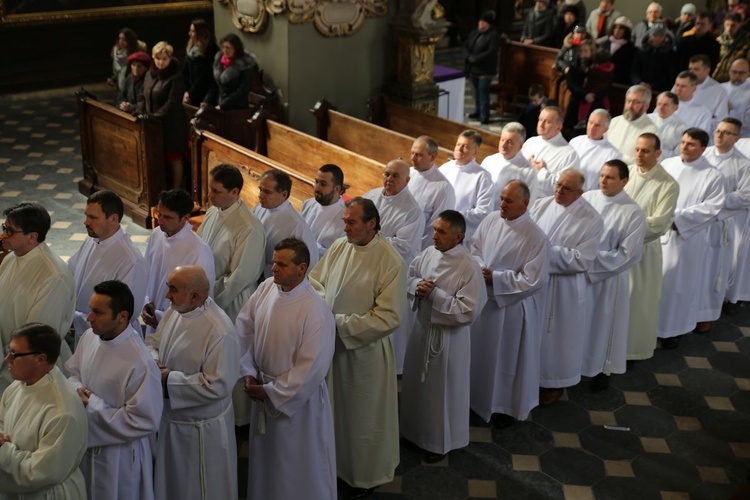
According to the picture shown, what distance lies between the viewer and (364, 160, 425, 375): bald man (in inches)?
274

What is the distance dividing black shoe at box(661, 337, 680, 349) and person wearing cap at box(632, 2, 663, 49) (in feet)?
20.9

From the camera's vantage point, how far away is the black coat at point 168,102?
10.2m

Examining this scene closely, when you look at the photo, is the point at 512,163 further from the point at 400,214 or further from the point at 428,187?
the point at 400,214

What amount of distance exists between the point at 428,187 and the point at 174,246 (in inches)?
103

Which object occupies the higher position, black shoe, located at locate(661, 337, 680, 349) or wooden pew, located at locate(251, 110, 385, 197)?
wooden pew, located at locate(251, 110, 385, 197)

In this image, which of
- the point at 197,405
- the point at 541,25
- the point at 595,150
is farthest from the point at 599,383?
the point at 541,25

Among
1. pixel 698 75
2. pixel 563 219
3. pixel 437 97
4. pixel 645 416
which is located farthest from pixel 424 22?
pixel 645 416

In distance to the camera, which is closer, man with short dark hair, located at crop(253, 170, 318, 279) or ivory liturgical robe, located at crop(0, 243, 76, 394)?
ivory liturgical robe, located at crop(0, 243, 76, 394)

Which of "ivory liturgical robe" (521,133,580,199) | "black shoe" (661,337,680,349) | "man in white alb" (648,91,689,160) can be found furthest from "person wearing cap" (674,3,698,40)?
"black shoe" (661,337,680,349)

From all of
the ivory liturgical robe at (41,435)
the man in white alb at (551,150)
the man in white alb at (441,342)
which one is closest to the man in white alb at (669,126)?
the man in white alb at (551,150)

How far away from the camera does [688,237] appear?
7.80m

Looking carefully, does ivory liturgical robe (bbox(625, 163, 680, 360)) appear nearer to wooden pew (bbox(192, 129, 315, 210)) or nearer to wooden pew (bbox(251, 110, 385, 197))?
wooden pew (bbox(251, 110, 385, 197))

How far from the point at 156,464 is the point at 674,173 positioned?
17.4ft

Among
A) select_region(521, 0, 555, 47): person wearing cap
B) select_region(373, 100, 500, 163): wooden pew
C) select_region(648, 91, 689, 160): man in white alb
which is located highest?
select_region(521, 0, 555, 47): person wearing cap
